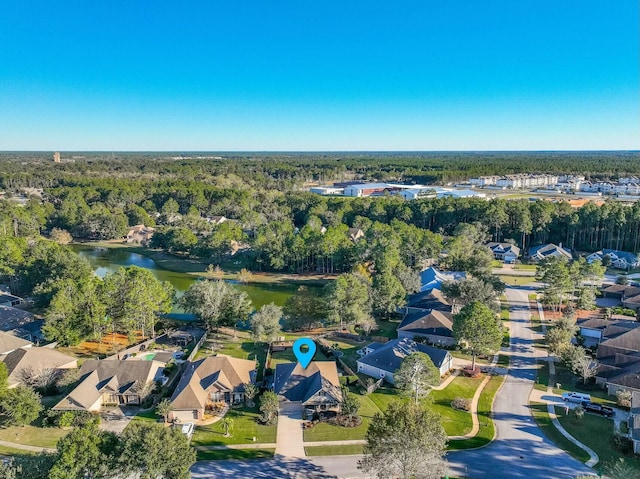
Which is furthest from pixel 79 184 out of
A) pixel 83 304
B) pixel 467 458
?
pixel 467 458

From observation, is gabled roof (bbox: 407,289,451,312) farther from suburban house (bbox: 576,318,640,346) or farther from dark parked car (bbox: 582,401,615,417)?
dark parked car (bbox: 582,401,615,417)

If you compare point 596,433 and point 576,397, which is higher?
point 576,397

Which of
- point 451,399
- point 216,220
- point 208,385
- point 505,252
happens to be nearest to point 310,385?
point 208,385

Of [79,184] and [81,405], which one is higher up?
[79,184]

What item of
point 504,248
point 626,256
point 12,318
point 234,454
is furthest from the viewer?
point 504,248

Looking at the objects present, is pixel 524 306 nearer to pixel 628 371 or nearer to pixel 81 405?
pixel 628 371

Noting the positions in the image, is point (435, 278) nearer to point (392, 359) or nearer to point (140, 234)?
point (392, 359)
